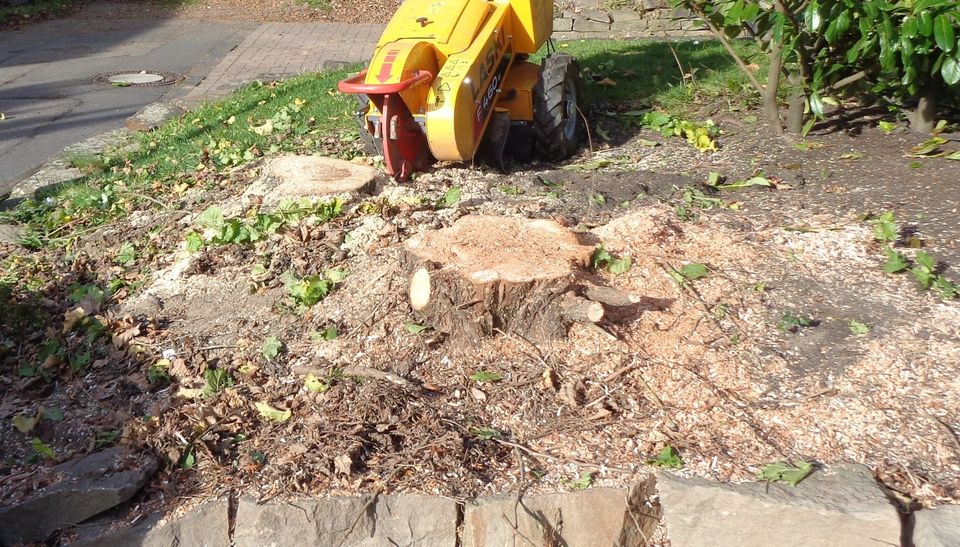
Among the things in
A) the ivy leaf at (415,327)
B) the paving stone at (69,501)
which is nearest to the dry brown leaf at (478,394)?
the ivy leaf at (415,327)

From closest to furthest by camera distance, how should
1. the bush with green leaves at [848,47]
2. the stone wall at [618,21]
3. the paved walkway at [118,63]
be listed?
the bush with green leaves at [848,47]
the paved walkway at [118,63]
the stone wall at [618,21]

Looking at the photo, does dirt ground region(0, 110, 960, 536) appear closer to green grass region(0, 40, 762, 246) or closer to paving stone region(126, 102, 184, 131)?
green grass region(0, 40, 762, 246)

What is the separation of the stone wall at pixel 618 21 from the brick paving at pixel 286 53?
254cm

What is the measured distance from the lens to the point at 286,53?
1096cm

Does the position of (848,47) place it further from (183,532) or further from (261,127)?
(183,532)

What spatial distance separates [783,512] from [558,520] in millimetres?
776

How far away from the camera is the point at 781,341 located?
3695 millimetres

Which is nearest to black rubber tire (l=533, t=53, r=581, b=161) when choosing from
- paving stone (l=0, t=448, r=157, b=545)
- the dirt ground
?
the dirt ground

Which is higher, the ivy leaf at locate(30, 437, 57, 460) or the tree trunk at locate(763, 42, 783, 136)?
the tree trunk at locate(763, 42, 783, 136)

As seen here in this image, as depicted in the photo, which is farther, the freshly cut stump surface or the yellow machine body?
the freshly cut stump surface

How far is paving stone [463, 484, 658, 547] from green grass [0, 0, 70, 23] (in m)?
14.1

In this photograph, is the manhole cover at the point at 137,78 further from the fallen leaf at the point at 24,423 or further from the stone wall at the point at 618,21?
the fallen leaf at the point at 24,423

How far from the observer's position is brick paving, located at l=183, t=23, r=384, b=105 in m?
9.64

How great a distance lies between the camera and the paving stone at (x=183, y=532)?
10.3 ft
